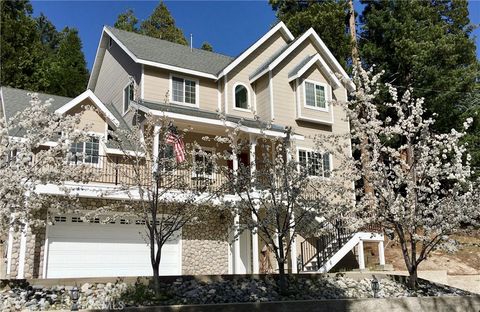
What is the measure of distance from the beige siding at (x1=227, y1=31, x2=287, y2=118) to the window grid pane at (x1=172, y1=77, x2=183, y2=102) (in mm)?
1966

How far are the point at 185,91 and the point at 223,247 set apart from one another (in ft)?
21.3

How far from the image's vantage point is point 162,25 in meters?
39.0

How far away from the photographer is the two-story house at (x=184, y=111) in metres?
14.3

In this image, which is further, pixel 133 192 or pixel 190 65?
pixel 190 65

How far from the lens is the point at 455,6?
28.7 metres

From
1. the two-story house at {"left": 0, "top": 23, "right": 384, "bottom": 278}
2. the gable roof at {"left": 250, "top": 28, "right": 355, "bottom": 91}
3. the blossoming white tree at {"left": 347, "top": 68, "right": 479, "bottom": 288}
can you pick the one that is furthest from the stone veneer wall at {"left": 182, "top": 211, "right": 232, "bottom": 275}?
the gable roof at {"left": 250, "top": 28, "right": 355, "bottom": 91}

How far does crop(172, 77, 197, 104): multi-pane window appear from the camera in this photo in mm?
19016

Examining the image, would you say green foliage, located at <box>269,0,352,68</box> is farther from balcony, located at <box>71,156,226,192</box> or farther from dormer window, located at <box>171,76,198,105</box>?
balcony, located at <box>71,156,226,192</box>

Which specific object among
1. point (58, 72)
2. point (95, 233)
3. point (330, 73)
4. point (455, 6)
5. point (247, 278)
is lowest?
point (247, 278)

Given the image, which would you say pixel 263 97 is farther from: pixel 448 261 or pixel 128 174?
pixel 448 261

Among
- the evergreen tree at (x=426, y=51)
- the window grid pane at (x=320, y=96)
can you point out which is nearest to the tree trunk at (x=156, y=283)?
the window grid pane at (x=320, y=96)

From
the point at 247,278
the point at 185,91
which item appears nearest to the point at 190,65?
the point at 185,91

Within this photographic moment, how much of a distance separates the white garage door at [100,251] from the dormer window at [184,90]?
5629 millimetres

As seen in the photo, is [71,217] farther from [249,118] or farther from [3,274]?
[249,118]
